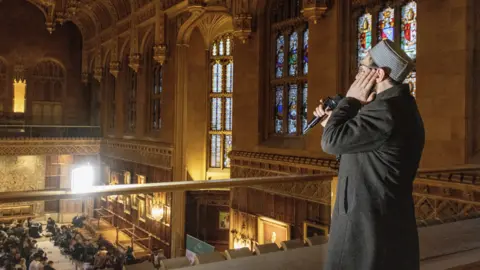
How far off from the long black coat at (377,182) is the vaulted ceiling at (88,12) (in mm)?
15433

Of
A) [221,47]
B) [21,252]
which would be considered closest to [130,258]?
[21,252]

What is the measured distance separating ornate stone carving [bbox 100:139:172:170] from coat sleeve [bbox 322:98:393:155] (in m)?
12.9

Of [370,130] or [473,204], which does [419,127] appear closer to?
[370,130]

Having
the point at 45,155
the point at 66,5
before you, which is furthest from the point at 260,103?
the point at 45,155

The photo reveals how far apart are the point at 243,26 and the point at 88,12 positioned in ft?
38.3

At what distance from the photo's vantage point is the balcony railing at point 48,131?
774 inches

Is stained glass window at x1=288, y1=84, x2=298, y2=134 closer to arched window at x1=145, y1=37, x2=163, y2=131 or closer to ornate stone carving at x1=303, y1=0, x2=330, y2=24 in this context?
ornate stone carving at x1=303, y1=0, x2=330, y2=24

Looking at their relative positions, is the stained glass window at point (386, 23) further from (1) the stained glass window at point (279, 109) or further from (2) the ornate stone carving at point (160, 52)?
(2) the ornate stone carving at point (160, 52)

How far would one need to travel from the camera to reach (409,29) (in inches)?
289

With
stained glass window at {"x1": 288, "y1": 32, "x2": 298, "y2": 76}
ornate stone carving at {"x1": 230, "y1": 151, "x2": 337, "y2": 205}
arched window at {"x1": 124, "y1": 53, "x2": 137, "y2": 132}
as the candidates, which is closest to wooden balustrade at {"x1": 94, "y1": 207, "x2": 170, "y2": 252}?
arched window at {"x1": 124, "y1": 53, "x2": 137, "y2": 132}

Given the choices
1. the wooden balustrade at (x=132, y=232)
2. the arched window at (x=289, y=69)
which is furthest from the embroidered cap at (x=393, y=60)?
the wooden balustrade at (x=132, y=232)

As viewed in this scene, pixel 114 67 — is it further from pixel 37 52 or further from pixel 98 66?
pixel 37 52

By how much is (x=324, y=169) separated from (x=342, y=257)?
657cm

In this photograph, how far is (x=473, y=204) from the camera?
5.93 meters
